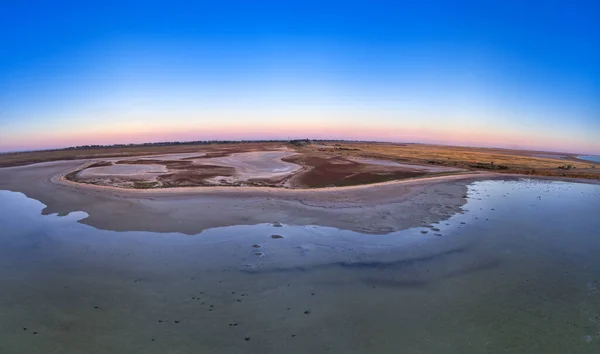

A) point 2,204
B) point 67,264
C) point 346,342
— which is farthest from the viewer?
point 2,204

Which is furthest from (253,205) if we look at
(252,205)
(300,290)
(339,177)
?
(339,177)

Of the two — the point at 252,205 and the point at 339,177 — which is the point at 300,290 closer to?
the point at 252,205

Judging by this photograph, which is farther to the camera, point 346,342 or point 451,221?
point 451,221

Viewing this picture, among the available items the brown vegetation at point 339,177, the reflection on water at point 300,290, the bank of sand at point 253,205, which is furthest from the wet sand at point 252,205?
the brown vegetation at point 339,177

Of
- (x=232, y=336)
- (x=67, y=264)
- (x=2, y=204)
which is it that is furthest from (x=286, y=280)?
(x=2, y=204)

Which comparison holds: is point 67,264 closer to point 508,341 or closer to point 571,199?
point 508,341

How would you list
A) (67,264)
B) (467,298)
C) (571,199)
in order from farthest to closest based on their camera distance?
1. (571,199)
2. (67,264)
3. (467,298)
